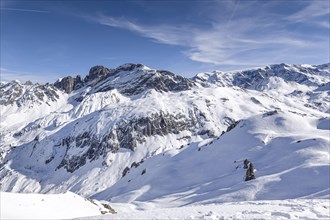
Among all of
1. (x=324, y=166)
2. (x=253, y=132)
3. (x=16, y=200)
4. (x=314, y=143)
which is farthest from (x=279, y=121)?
(x=16, y=200)

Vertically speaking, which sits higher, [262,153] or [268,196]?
[262,153]

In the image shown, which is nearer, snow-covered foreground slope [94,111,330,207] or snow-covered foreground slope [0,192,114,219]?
snow-covered foreground slope [0,192,114,219]

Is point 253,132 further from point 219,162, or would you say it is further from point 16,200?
point 16,200

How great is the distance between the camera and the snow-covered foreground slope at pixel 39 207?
1072 inches

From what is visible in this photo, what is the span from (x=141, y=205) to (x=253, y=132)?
48.8m

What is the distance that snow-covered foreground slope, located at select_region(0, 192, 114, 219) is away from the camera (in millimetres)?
27223

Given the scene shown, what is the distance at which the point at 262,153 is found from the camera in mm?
90438

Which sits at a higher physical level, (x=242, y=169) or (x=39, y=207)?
(x=242, y=169)

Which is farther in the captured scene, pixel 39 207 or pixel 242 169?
pixel 242 169

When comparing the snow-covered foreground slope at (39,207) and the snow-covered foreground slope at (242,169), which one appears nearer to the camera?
the snow-covered foreground slope at (39,207)

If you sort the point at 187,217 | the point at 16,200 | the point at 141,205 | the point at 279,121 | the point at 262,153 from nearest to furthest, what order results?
the point at 187,217, the point at 16,200, the point at 141,205, the point at 262,153, the point at 279,121

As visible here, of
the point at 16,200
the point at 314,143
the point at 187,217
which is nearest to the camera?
the point at 187,217

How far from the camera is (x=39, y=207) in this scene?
29.3 m

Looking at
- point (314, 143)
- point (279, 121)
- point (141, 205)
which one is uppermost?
point (279, 121)
